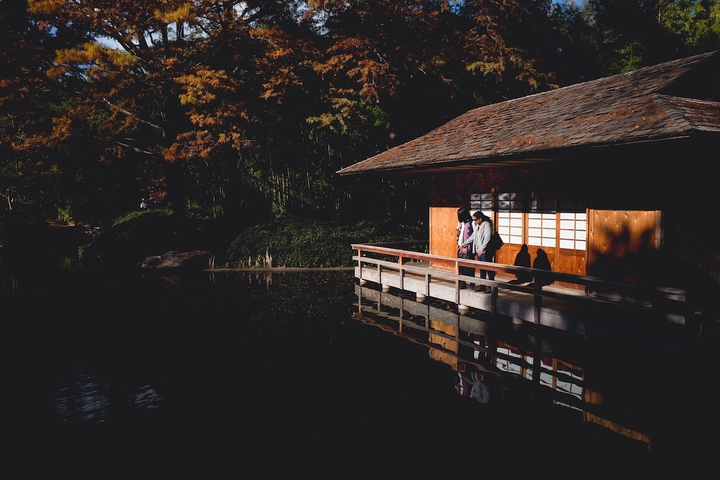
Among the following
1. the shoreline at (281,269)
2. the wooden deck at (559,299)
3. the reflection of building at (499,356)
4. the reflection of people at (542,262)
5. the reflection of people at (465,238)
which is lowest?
the shoreline at (281,269)

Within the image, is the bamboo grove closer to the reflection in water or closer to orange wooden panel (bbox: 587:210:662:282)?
orange wooden panel (bbox: 587:210:662:282)

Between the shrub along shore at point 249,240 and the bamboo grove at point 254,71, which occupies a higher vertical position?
the bamboo grove at point 254,71

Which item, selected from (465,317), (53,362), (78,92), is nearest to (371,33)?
(78,92)

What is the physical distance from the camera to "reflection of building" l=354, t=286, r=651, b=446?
683 cm

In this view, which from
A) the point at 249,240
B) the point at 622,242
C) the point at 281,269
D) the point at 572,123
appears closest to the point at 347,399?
the point at 622,242

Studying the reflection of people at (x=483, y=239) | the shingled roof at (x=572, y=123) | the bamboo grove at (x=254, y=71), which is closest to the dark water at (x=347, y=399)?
the reflection of people at (x=483, y=239)

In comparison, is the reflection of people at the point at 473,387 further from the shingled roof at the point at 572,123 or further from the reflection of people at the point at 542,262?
the reflection of people at the point at 542,262

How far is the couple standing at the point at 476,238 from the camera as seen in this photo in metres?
12.0

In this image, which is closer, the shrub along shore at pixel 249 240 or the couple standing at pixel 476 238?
the couple standing at pixel 476 238

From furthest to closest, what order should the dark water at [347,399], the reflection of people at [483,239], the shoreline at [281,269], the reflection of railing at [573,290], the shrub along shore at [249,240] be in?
the shrub along shore at [249,240], the shoreline at [281,269], the reflection of people at [483,239], the reflection of railing at [573,290], the dark water at [347,399]

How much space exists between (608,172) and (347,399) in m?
7.77

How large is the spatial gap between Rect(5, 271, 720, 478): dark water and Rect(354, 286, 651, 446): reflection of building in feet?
0.13

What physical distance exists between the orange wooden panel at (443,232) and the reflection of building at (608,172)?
83 centimetres

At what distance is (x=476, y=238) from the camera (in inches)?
482
